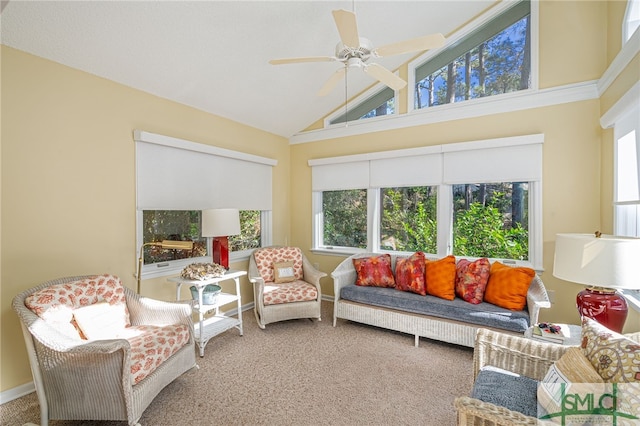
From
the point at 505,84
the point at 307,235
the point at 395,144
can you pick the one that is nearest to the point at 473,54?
the point at 505,84

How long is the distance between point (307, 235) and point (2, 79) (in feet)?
12.2

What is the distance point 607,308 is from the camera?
6.25 ft

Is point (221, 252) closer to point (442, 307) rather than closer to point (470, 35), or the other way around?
point (442, 307)

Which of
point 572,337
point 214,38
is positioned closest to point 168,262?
point 214,38

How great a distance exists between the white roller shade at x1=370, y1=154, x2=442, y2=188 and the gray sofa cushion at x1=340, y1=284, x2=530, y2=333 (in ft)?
4.76

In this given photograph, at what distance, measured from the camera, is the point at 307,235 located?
4895 millimetres

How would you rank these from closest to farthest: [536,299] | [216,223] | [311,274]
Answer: [536,299]
[216,223]
[311,274]

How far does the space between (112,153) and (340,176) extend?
2867mm

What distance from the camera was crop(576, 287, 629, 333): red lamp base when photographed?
190cm

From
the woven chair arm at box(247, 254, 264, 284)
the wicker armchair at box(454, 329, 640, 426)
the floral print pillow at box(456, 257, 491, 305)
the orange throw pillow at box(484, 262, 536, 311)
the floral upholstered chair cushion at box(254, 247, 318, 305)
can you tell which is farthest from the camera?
the woven chair arm at box(247, 254, 264, 284)

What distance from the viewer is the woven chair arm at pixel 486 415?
1.10m

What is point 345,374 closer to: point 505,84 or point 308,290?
point 308,290

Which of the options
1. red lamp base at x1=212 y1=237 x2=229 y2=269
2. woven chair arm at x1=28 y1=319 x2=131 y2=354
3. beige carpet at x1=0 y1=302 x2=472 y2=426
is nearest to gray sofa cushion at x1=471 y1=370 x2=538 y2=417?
beige carpet at x1=0 y1=302 x2=472 y2=426

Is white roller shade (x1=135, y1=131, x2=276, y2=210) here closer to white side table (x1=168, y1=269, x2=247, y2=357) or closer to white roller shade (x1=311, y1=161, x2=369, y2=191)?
white roller shade (x1=311, y1=161, x2=369, y2=191)
